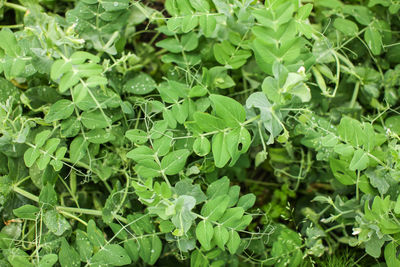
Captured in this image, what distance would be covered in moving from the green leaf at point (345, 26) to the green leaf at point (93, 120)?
94 cm

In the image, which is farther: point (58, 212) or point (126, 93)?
point (126, 93)

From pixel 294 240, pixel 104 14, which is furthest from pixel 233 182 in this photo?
pixel 104 14

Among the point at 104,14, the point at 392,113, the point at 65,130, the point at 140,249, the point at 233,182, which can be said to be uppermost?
the point at 104,14

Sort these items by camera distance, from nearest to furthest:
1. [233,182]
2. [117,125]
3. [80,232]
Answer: [80,232] → [117,125] → [233,182]

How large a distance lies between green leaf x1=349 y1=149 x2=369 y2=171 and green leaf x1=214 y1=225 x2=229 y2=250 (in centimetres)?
44

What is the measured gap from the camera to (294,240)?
4.52ft

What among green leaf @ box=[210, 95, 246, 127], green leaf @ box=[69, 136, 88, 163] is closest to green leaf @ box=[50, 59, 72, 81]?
green leaf @ box=[69, 136, 88, 163]

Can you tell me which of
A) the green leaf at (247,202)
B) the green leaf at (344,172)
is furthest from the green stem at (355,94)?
the green leaf at (247,202)

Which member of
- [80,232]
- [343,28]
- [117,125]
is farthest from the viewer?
[343,28]

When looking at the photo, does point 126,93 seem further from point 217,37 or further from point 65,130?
point 217,37

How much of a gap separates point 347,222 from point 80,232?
0.96 meters

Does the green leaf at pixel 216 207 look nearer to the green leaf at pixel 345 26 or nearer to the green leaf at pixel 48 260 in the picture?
the green leaf at pixel 48 260

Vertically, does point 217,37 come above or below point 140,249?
above

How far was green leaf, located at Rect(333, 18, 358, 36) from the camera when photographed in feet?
4.76
